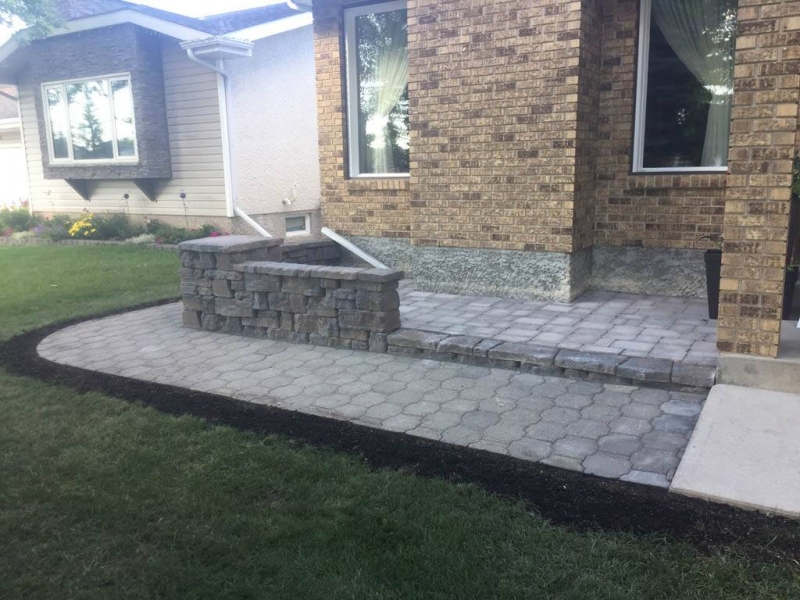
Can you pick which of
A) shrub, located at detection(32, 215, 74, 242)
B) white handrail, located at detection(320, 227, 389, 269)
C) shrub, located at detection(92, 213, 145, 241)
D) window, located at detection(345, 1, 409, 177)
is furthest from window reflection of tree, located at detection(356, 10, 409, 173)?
shrub, located at detection(32, 215, 74, 242)

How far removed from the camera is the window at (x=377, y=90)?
27.4 ft

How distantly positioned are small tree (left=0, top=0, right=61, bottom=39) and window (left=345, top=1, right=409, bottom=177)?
5.57 meters

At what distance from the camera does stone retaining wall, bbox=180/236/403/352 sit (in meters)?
5.51

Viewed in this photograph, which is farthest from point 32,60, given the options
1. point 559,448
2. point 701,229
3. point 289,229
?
point 559,448

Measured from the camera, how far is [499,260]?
6930mm

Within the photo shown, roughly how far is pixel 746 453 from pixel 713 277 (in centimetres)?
261

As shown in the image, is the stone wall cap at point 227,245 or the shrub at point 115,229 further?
the shrub at point 115,229

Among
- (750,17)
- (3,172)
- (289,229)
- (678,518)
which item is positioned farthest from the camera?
(3,172)

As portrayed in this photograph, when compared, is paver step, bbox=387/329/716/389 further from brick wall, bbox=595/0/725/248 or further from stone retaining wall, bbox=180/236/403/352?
Result: brick wall, bbox=595/0/725/248

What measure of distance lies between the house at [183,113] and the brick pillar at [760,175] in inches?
339

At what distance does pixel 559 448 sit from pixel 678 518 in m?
0.84

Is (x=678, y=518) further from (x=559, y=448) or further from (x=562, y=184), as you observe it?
(x=562, y=184)

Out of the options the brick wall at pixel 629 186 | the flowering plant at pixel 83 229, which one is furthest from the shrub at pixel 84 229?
the brick wall at pixel 629 186

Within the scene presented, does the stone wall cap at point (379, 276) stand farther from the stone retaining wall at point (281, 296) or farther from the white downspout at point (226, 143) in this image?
the white downspout at point (226, 143)
